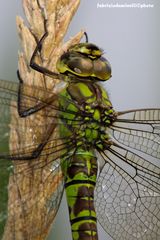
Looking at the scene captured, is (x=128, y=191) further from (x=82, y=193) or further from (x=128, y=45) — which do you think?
(x=128, y=45)

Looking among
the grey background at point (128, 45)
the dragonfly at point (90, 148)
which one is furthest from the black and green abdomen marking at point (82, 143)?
the grey background at point (128, 45)

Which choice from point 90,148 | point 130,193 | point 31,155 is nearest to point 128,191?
point 130,193

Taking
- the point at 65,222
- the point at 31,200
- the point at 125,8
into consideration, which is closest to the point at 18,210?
the point at 31,200

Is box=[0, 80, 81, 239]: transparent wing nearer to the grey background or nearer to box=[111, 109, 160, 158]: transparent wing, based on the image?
box=[111, 109, 160, 158]: transparent wing

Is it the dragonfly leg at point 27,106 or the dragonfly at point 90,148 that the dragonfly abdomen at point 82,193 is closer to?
the dragonfly at point 90,148

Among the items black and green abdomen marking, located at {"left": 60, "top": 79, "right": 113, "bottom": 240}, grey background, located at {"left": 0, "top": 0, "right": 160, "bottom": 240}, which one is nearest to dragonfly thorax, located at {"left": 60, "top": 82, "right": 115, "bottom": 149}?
black and green abdomen marking, located at {"left": 60, "top": 79, "right": 113, "bottom": 240}
